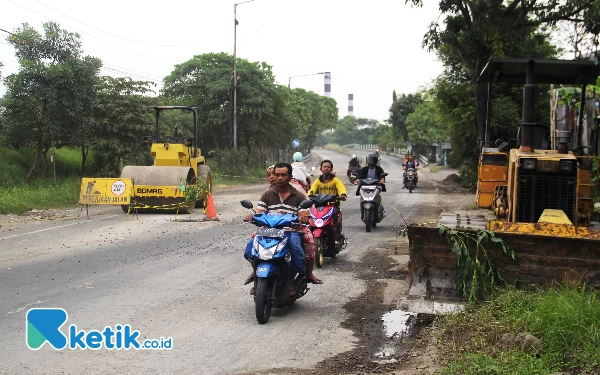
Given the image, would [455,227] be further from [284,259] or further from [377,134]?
[377,134]

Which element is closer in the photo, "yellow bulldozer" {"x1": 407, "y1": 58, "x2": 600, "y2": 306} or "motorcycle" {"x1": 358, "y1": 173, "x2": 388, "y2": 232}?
"yellow bulldozer" {"x1": 407, "y1": 58, "x2": 600, "y2": 306}

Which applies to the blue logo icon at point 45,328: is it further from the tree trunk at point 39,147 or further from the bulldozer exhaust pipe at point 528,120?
the tree trunk at point 39,147

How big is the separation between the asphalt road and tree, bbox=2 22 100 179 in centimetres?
1025

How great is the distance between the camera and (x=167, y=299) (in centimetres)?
759

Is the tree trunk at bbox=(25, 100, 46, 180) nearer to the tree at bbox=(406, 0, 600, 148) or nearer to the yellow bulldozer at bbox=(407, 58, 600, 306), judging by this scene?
the tree at bbox=(406, 0, 600, 148)

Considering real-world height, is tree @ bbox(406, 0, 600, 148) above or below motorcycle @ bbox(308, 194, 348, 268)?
above

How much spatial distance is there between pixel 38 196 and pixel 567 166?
16867 millimetres

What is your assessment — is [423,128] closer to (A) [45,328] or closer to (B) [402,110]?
(B) [402,110]


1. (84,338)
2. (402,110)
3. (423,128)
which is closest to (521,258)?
(84,338)

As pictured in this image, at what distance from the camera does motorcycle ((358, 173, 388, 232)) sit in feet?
46.2

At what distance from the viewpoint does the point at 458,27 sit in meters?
24.0

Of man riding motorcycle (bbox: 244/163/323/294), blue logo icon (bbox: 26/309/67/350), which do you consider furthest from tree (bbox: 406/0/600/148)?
blue logo icon (bbox: 26/309/67/350)

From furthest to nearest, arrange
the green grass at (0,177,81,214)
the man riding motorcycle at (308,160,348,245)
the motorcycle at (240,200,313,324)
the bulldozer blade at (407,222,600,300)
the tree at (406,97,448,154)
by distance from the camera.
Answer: the tree at (406,97,448,154)
the green grass at (0,177,81,214)
the man riding motorcycle at (308,160,348,245)
the motorcycle at (240,200,313,324)
the bulldozer blade at (407,222,600,300)

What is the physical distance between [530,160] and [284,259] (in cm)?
354
